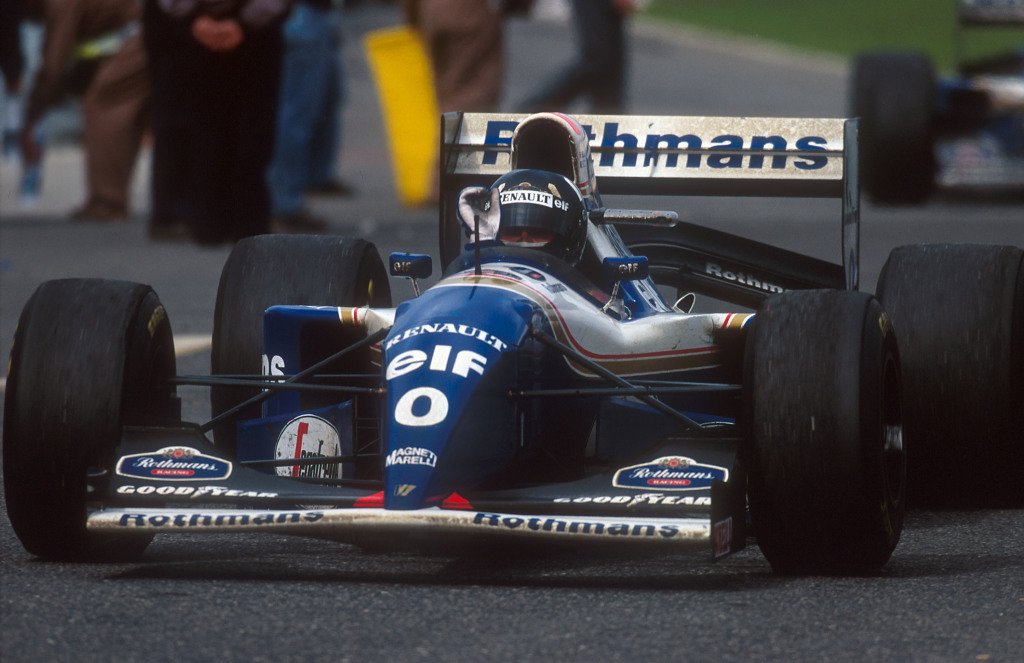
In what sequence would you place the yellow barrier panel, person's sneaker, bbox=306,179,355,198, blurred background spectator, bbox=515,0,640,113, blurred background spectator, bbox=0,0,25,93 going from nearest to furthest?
blurred background spectator, bbox=0,0,25,93 → blurred background spectator, bbox=515,0,640,113 → the yellow barrier panel → person's sneaker, bbox=306,179,355,198

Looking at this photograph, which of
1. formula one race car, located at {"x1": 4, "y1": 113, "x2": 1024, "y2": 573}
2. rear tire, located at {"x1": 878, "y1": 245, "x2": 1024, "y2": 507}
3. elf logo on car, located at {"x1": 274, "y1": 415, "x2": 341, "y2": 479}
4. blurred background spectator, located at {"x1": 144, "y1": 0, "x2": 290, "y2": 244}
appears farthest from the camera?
blurred background spectator, located at {"x1": 144, "y1": 0, "x2": 290, "y2": 244}

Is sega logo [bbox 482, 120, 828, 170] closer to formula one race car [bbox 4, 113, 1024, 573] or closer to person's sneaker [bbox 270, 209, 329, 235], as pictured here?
formula one race car [bbox 4, 113, 1024, 573]

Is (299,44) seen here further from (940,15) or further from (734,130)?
(940,15)

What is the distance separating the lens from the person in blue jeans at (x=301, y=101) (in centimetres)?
1333

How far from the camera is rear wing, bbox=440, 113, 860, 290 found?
22.9 ft

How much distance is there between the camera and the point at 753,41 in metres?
34.2

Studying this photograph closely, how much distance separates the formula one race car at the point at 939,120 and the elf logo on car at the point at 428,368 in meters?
9.85

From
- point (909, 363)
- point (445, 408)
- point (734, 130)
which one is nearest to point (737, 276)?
point (734, 130)

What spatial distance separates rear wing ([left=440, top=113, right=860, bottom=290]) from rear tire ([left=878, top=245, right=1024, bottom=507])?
2.46 feet

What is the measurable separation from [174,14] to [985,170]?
547cm

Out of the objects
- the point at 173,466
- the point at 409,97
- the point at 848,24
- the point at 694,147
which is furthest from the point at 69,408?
the point at 848,24

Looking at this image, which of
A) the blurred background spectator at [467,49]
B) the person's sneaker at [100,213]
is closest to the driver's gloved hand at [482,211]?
the blurred background spectator at [467,49]

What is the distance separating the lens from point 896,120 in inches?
582

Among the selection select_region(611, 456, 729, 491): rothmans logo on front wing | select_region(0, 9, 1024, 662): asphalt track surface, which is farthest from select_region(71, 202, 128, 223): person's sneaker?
select_region(611, 456, 729, 491): rothmans logo on front wing
